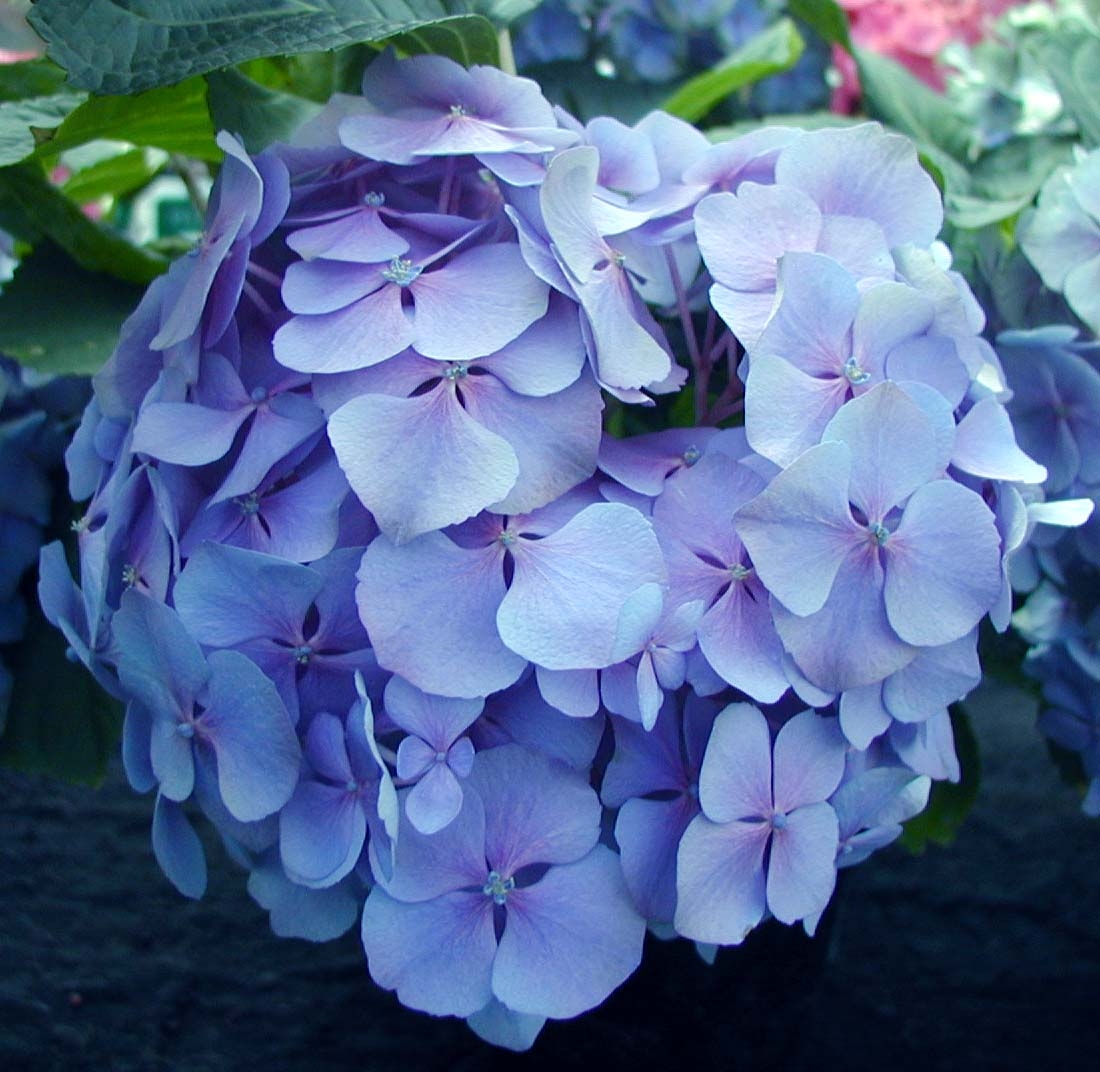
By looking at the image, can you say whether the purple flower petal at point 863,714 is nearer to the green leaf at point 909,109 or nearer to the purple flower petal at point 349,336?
the purple flower petal at point 349,336

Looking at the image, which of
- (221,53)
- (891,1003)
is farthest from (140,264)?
(891,1003)

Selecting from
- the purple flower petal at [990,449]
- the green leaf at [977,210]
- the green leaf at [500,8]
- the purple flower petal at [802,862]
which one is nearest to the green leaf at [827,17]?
the green leaf at [977,210]

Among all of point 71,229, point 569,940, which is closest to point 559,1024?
point 569,940

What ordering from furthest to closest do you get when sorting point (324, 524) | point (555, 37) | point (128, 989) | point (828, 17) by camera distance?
point (555, 37)
point (828, 17)
point (128, 989)
point (324, 524)

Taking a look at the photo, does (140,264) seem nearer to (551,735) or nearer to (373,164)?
(373,164)

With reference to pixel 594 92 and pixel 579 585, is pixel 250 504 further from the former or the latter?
pixel 594 92

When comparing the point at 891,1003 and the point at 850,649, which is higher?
the point at 850,649
